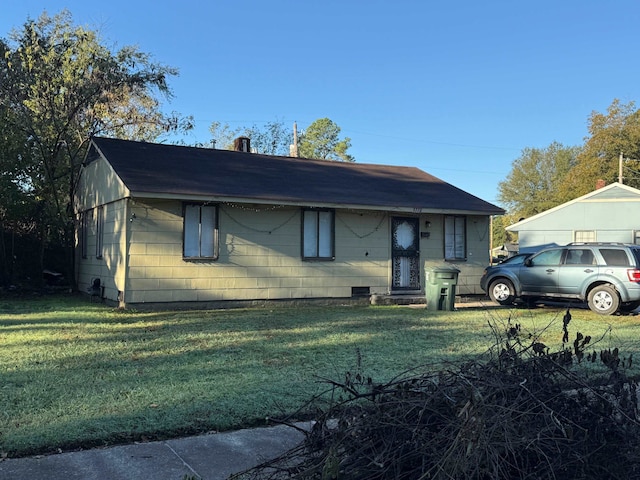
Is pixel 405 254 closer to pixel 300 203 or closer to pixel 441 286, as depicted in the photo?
pixel 441 286

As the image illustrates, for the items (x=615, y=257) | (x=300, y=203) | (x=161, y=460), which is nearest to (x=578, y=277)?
(x=615, y=257)

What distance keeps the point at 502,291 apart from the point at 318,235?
16.6 ft

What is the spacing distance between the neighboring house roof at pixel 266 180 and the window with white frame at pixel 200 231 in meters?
0.58

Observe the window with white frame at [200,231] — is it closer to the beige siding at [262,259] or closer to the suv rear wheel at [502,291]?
the beige siding at [262,259]

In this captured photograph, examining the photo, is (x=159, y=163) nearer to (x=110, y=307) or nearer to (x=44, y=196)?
(x=110, y=307)

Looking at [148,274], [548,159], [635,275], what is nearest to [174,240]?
[148,274]

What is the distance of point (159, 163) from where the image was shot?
14.1 m

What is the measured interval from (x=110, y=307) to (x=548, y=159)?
63.1m

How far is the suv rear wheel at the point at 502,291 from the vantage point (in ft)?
47.5

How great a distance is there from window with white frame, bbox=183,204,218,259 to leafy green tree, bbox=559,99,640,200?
117 ft

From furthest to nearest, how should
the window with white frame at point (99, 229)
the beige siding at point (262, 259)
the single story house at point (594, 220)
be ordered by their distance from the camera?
the single story house at point (594, 220), the window with white frame at point (99, 229), the beige siding at point (262, 259)

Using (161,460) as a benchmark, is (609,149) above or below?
above

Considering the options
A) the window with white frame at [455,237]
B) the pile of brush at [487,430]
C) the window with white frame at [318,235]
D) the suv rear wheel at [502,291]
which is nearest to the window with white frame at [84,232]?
the window with white frame at [318,235]

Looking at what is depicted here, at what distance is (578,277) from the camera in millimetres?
13172
